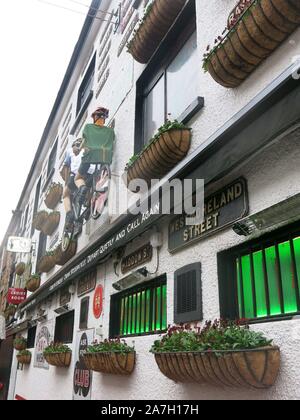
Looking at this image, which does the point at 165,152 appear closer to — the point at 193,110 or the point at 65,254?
the point at 193,110

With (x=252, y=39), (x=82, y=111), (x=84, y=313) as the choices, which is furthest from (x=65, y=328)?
(x=252, y=39)

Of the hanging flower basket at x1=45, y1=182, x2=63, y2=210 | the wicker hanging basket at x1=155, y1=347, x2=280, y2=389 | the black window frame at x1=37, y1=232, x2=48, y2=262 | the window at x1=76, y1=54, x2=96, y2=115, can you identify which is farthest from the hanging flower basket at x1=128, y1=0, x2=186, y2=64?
the black window frame at x1=37, y1=232, x2=48, y2=262

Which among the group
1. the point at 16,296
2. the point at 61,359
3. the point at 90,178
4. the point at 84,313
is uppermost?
the point at 90,178

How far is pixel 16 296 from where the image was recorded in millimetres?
17375

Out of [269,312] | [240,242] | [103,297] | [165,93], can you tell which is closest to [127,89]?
[165,93]

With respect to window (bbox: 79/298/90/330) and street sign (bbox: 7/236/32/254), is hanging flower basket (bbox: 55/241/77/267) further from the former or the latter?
street sign (bbox: 7/236/32/254)

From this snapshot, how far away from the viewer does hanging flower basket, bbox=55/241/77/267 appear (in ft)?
31.0

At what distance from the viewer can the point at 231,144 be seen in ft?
12.1

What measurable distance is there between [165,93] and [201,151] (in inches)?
108

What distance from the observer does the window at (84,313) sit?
8.02m

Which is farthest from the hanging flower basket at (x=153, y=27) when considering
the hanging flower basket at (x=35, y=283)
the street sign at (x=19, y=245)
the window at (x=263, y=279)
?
the street sign at (x=19, y=245)

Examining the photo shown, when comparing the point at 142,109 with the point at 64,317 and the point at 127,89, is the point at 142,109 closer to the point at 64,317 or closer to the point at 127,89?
the point at 127,89

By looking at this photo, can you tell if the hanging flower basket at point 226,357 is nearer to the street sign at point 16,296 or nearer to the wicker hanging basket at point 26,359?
the wicker hanging basket at point 26,359

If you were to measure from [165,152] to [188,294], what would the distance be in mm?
1657
